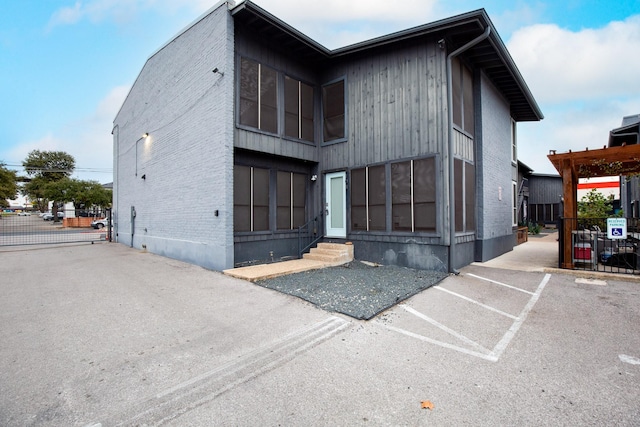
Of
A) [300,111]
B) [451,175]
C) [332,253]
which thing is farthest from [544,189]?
[300,111]

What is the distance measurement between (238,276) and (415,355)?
4.42 metres

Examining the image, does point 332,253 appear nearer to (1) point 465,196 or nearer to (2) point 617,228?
(1) point 465,196

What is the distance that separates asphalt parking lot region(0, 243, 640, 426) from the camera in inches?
86.2

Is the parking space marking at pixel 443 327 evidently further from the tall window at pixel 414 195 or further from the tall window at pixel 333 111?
the tall window at pixel 333 111

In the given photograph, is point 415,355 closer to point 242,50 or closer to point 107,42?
point 242,50

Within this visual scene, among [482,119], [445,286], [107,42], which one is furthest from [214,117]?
[107,42]

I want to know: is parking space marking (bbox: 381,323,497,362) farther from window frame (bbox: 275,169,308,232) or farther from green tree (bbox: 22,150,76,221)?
green tree (bbox: 22,150,76,221)

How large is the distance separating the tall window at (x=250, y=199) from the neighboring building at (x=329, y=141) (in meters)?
0.03

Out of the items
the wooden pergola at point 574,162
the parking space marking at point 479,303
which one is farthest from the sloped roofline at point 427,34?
the parking space marking at point 479,303

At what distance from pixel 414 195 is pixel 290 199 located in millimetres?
3679

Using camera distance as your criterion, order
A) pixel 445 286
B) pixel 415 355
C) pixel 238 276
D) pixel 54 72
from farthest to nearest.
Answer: pixel 54 72, pixel 238 276, pixel 445 286, pixel 415 355

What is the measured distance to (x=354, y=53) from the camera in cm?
869

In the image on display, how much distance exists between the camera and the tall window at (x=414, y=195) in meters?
7.25

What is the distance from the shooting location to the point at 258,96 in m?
8.10
